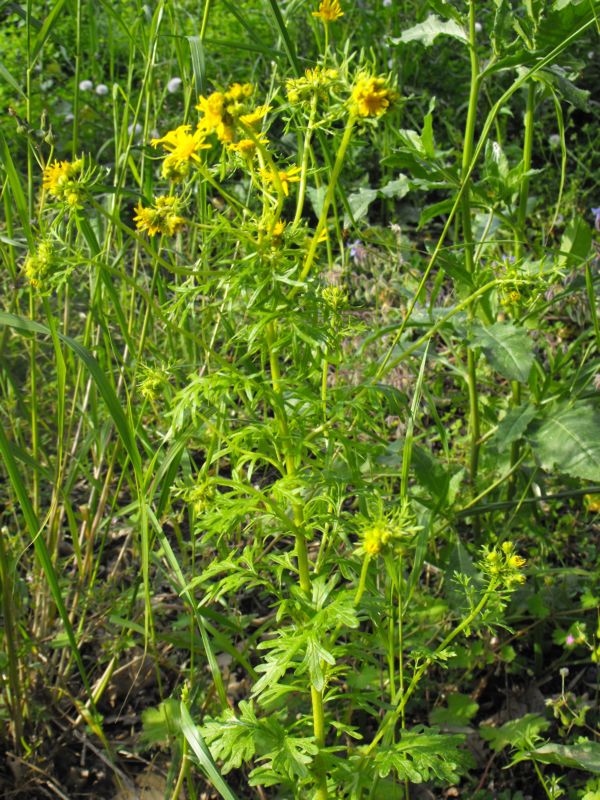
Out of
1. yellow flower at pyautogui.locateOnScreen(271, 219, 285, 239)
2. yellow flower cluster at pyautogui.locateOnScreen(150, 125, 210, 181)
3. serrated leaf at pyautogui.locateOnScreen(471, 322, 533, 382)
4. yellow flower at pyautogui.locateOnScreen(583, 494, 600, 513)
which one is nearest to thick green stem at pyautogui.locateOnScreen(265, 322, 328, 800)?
yellow flower at pyautogui.locateOnScreen(271, 219, 285, 239)

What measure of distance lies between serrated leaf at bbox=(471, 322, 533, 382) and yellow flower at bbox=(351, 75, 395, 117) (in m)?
0.64

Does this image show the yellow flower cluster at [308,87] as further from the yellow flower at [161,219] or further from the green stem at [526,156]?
the green stem at [526,156]

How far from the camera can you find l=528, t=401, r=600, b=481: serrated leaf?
150 cm

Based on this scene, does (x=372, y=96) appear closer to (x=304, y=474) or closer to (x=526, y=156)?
(x=304, y=474)

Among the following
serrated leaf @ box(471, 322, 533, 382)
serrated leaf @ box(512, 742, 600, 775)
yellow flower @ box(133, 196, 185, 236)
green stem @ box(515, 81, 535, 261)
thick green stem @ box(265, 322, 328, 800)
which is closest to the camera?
yellow flower @ box(133, 196, 185, 236)

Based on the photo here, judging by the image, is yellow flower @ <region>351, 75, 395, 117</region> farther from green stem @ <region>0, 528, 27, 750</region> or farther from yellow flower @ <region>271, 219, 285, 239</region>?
green stem @ <region>0, 528, 27, 750</region>

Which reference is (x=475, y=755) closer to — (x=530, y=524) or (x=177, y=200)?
(x=530, y=524)

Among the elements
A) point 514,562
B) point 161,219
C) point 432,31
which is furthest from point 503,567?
point 432,31

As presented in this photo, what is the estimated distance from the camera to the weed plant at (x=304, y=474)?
1133mm

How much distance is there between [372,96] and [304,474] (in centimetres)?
53

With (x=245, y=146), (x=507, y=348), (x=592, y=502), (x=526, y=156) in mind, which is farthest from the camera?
(x=592, y=502)

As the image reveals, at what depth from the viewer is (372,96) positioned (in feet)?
3.12

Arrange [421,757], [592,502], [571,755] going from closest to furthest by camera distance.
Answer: [421,757], [571,755], [592,502]

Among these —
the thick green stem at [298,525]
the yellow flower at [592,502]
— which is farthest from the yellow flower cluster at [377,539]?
the yellow flower at [592,502]
